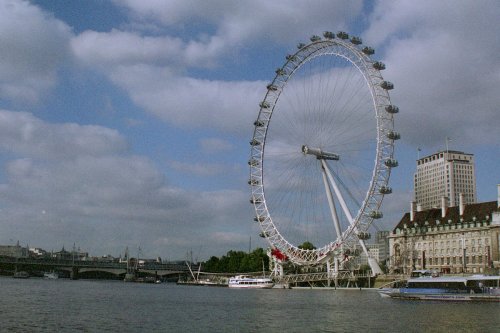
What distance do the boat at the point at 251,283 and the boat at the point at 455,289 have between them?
173 feet

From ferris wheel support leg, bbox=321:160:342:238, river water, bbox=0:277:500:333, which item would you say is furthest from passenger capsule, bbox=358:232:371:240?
river water, bbox=0:277:500:333

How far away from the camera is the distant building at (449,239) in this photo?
104875mm

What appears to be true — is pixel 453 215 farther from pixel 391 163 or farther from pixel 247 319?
pixel 247 319

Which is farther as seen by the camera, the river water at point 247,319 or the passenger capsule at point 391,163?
the passenger capsule at point 391,163

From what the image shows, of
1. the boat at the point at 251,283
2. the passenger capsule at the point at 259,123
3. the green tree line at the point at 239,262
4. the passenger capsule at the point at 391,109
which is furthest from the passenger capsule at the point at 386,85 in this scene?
the green tree line at the point at 239,262

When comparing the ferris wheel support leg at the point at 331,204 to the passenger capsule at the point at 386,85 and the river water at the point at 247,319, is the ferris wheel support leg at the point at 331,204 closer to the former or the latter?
the passenger capsule at the point at 386,85

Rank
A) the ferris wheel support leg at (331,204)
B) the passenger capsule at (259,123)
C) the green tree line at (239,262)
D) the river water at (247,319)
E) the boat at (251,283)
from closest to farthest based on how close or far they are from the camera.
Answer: the river water at (247,319)
the ferris wheel support leg at (331,204)
the passenger capsule at (259,123)
the boat at (251,283)
the green tree line at (239,262)

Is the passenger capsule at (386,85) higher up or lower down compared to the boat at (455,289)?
higher up

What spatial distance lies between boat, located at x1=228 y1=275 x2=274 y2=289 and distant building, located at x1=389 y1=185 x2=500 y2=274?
2448 centimetres

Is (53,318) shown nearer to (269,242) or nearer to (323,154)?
(323,154)

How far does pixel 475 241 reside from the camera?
107875 mm

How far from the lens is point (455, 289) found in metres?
69.8

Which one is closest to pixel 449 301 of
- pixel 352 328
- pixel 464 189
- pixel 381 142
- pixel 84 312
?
pixel 381 142

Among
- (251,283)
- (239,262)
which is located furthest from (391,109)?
(239,262)
